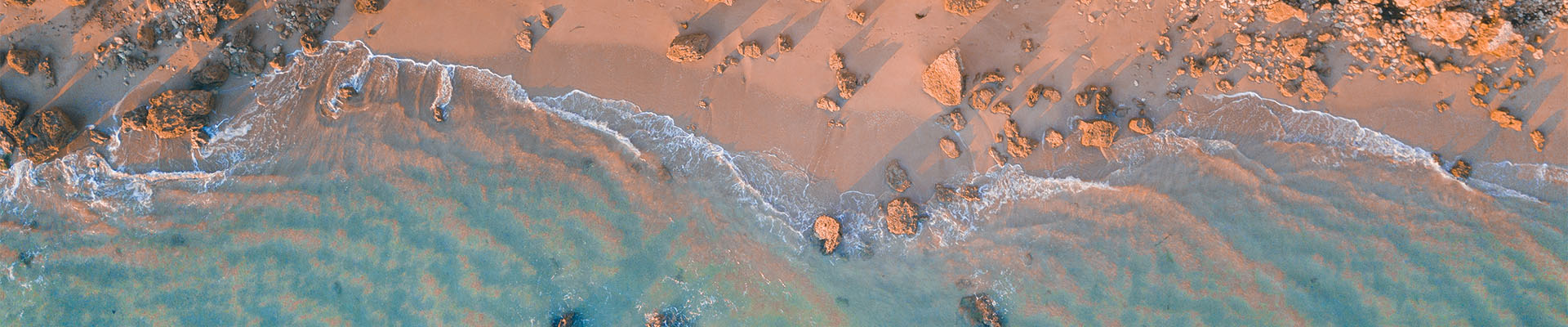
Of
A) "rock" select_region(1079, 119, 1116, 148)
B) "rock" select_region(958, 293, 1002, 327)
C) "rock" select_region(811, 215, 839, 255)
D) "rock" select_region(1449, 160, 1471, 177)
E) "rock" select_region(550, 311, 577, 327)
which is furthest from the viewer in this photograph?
"rock" select_region(550, 311, 577, 327)

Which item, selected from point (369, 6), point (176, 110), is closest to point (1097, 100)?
point (369, 6)

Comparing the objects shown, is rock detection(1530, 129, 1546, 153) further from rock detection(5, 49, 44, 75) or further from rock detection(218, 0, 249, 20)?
rock detection(5, 49, 44, 75)

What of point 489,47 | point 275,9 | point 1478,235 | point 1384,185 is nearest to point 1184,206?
point 1384,185

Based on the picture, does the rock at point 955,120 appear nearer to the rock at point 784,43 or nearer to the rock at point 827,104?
the rock at point 827,104

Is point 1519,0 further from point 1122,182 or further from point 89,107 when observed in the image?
point 89,107

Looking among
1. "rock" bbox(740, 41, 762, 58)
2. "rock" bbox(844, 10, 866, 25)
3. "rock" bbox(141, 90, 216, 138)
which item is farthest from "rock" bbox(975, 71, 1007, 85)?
"rock" bbox(141, 90, 216, 138)

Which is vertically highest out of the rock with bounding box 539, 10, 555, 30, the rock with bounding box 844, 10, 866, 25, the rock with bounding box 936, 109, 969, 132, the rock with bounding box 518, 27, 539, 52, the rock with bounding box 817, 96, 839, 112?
the rock with bounding box 844, 10, 866, 25

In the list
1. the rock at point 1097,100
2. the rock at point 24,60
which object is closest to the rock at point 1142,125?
the rock at point 1097,100
